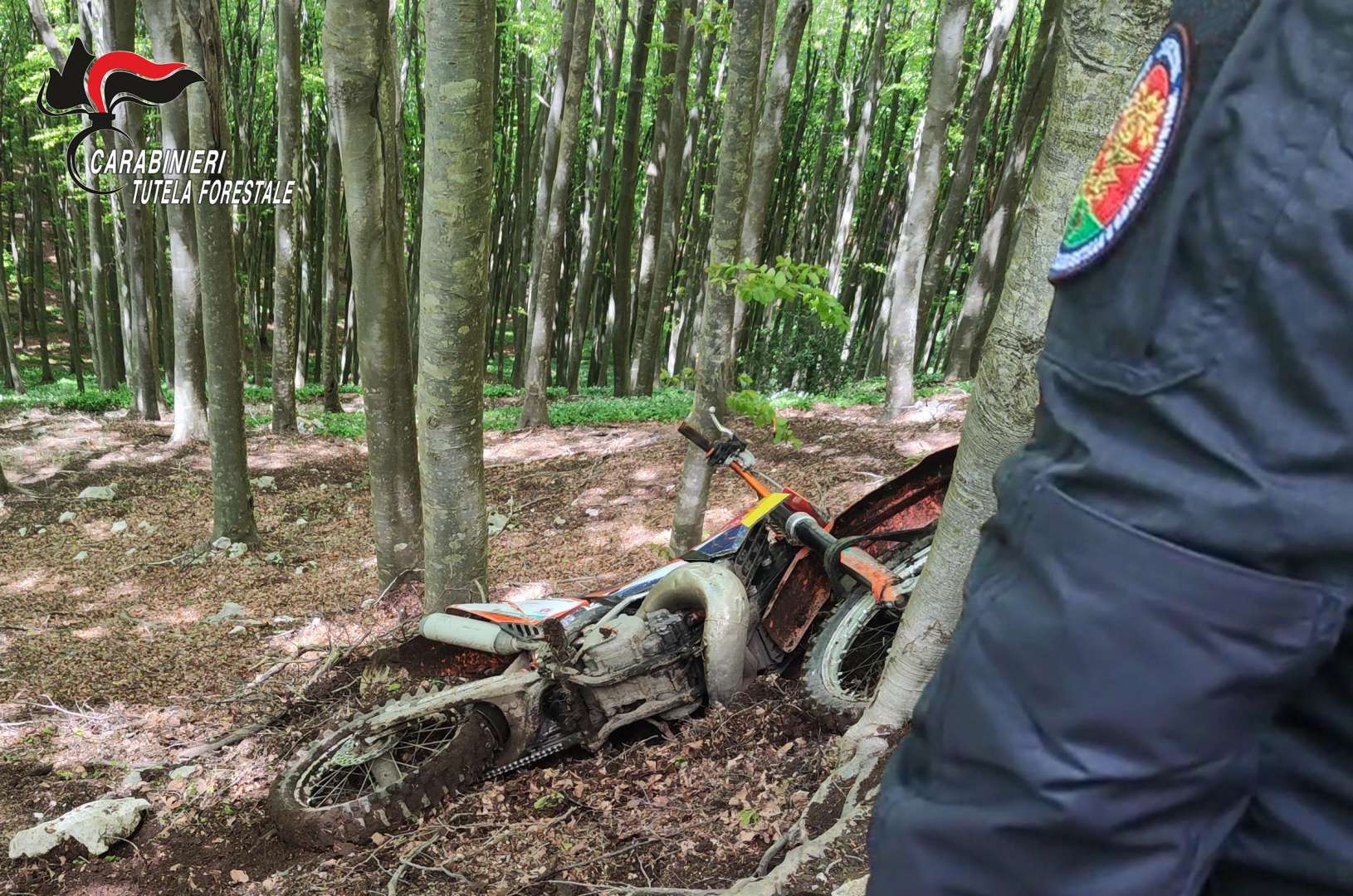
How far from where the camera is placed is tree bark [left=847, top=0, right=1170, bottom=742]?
1937 mm

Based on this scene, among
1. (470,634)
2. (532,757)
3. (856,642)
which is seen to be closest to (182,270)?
(470,634)

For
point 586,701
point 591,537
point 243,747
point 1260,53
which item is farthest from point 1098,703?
point 591,537

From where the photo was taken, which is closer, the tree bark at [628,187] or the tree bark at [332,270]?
the tree bark at [628,187]

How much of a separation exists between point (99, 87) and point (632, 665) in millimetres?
11177

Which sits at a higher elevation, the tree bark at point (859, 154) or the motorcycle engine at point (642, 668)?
the tree bark at point (859, 154)

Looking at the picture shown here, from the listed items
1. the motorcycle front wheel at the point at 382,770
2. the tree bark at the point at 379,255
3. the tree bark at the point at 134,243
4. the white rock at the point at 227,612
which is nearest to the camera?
the motorcycle front wheel at the point at 382,770

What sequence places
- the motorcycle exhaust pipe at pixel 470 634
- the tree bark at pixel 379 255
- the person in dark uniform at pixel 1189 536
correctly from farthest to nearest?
the tree bark at pixel 379 255 < the motorcycle exhaust pipe at pixel 470 634 < the person in dark uniform at pixel 1189 536

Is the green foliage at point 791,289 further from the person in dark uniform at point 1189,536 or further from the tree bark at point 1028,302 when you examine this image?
the person in dark uniform at point 1189,536

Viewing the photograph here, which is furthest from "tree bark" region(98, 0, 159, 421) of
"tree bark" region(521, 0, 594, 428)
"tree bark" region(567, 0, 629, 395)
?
"tree bark" region(567, 0, 629, 395)

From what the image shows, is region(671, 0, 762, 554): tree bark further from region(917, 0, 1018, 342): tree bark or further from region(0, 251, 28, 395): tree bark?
region(0, 251, 28, 395): tree bark

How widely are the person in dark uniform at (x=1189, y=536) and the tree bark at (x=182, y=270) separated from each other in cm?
854

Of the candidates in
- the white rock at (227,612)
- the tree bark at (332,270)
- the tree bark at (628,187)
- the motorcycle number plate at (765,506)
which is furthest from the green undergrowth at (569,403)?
the motorcycle number plate at (765,506)

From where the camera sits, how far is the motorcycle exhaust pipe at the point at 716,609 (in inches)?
132

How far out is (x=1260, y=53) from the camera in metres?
0.63
